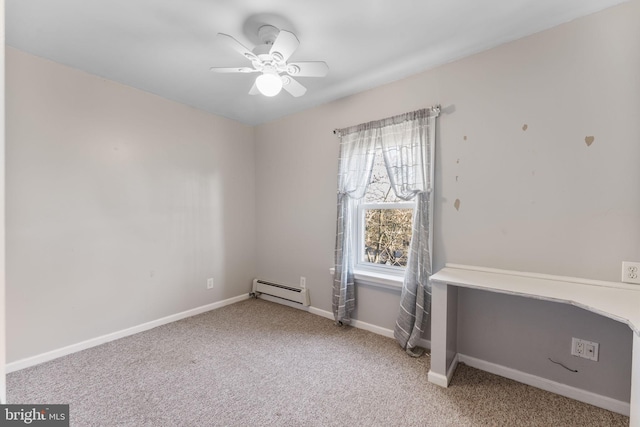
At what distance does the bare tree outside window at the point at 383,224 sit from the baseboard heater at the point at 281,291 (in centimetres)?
88

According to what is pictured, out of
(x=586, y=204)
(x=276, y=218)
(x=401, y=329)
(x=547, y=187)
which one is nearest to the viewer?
(x=586, y=204)

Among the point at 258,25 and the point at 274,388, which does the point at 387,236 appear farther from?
the point at 258,25

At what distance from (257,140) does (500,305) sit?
324 centimetres

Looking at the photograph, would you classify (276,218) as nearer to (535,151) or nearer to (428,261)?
(428,261)

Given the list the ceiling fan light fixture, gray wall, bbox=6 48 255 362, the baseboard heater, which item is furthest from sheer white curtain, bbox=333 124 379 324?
gray wall, bbox=6 48 255 362

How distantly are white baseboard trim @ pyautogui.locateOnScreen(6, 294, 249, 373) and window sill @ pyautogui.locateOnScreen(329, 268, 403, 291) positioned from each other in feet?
5.31

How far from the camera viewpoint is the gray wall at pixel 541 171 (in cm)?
161

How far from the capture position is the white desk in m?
1.34

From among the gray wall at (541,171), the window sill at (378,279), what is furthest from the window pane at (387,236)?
the gray wall at (541,171)

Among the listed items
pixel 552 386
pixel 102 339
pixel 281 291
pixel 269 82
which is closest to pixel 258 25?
pixel 269 82

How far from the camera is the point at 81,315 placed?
2336 mm

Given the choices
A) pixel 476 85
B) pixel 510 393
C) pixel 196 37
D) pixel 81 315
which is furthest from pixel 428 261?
pixel 81 315

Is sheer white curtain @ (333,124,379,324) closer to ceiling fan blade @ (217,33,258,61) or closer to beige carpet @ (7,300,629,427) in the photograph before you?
beige carpet @ (7,300,629,427)

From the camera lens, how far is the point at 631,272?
158 cm
